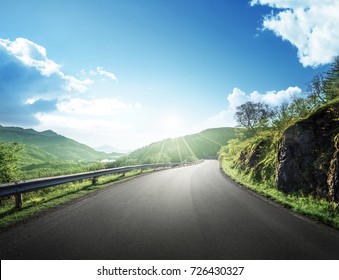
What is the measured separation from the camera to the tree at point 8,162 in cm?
1402

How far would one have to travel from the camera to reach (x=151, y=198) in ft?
30.6

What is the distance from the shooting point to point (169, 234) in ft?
16.6

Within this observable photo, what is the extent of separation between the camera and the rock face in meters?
7.91

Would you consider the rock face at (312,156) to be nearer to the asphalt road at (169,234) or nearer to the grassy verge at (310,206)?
the grassy verge at (310,206)

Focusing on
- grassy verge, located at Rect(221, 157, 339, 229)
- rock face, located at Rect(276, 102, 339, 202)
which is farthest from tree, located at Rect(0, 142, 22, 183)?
rock face, located at Rect(276, 102, 339, 202)

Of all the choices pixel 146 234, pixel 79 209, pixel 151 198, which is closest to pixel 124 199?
pixel 151 198

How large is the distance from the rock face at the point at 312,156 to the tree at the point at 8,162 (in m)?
15.1

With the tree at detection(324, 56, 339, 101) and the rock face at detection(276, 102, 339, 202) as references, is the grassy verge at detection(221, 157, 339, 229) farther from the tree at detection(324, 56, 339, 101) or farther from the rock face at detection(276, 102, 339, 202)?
the tree at detection(324, 56, 339, 101)

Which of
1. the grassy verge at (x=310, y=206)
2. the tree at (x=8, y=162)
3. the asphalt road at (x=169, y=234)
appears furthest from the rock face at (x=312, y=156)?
the tree at (x=8, y=162)

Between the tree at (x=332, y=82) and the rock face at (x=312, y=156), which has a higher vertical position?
the tree at (x=332, y=82)

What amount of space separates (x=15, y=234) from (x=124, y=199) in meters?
4.41

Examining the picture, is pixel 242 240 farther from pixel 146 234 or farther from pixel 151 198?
pixel 151 198

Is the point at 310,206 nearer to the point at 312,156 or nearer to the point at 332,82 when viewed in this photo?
the point at 312,156
